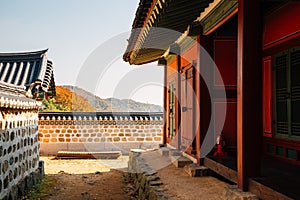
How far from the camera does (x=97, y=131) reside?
17281mm

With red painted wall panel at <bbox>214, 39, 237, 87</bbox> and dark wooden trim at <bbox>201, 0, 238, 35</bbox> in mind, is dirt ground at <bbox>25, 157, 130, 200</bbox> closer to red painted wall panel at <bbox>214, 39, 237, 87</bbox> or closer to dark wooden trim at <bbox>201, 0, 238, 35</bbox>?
red painted wall panel at <bbox>214, 39, 237, 87</bbox>

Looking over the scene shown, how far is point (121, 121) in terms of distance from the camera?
57.3ft

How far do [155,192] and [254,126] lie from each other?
2103 millimetres

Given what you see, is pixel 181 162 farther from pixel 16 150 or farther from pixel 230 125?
pixel 16 150

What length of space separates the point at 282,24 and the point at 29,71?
9792mm

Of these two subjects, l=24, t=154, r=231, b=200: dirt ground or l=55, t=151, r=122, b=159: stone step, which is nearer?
l=24, t=154, r=231, b=200: dirt ground

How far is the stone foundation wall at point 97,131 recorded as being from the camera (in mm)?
16969

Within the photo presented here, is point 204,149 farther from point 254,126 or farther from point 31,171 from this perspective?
point 31,171

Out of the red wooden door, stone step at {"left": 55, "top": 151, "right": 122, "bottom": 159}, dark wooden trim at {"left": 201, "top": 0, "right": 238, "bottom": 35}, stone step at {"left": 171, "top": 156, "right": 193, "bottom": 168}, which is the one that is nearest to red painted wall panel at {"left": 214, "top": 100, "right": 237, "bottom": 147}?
the red wooden door

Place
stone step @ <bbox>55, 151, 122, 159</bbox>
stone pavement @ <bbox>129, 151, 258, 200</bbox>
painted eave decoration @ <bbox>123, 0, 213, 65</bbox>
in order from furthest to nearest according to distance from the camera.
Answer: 1. stone step @ <bbox>55, 151, 122, 159</bbox>
2. painted eave decoration @ <bbox>123, 0, 213, 65</bbox>
3. stone pavement @ <bbox>129, 151, 258, 200</bbox>

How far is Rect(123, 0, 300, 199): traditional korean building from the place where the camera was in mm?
4363

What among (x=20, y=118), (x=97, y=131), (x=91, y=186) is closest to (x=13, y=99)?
(x=20, y=118)

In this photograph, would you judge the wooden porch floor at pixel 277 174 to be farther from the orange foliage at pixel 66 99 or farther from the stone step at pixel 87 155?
the orange foliage at pixel 66 99

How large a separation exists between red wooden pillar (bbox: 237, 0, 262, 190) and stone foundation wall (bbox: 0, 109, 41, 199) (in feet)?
15.7
